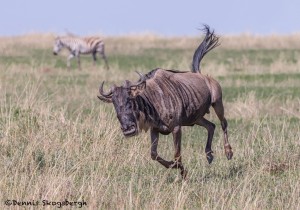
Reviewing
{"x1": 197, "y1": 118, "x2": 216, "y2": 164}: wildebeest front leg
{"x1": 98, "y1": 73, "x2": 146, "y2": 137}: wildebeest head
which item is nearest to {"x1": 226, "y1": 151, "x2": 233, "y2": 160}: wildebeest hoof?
{"x1": 197, "y1": 118, "x2": 216, "y2": 164}: wildebeest front leg

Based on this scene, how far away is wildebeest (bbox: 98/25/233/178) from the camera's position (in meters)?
8.34

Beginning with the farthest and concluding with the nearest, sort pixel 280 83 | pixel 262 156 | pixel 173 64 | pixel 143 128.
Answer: pixel 173 64 < pixel 280 83 < pixel 262 156 < pixel 143 128

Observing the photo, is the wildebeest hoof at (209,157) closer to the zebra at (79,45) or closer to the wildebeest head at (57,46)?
the zebra at (79,45)

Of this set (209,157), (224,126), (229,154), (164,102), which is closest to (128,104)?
(164,102)

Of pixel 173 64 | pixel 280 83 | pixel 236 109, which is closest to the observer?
pixel 236 109

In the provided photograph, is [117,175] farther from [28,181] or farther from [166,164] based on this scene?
[28,181]

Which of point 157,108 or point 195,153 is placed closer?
point 157,108

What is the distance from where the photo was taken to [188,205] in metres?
7.55

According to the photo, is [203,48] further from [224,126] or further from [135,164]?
[135,164]

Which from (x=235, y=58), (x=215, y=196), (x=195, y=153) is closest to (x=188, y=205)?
(x=215, y=196)

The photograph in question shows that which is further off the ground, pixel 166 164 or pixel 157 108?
pixel 157 108

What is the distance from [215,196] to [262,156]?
220cm

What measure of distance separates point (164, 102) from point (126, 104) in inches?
26.0

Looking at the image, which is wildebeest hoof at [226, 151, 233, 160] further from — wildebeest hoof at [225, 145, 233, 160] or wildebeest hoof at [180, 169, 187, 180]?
Answer: wildebeest hoof at [180, 169, 187, 180]
